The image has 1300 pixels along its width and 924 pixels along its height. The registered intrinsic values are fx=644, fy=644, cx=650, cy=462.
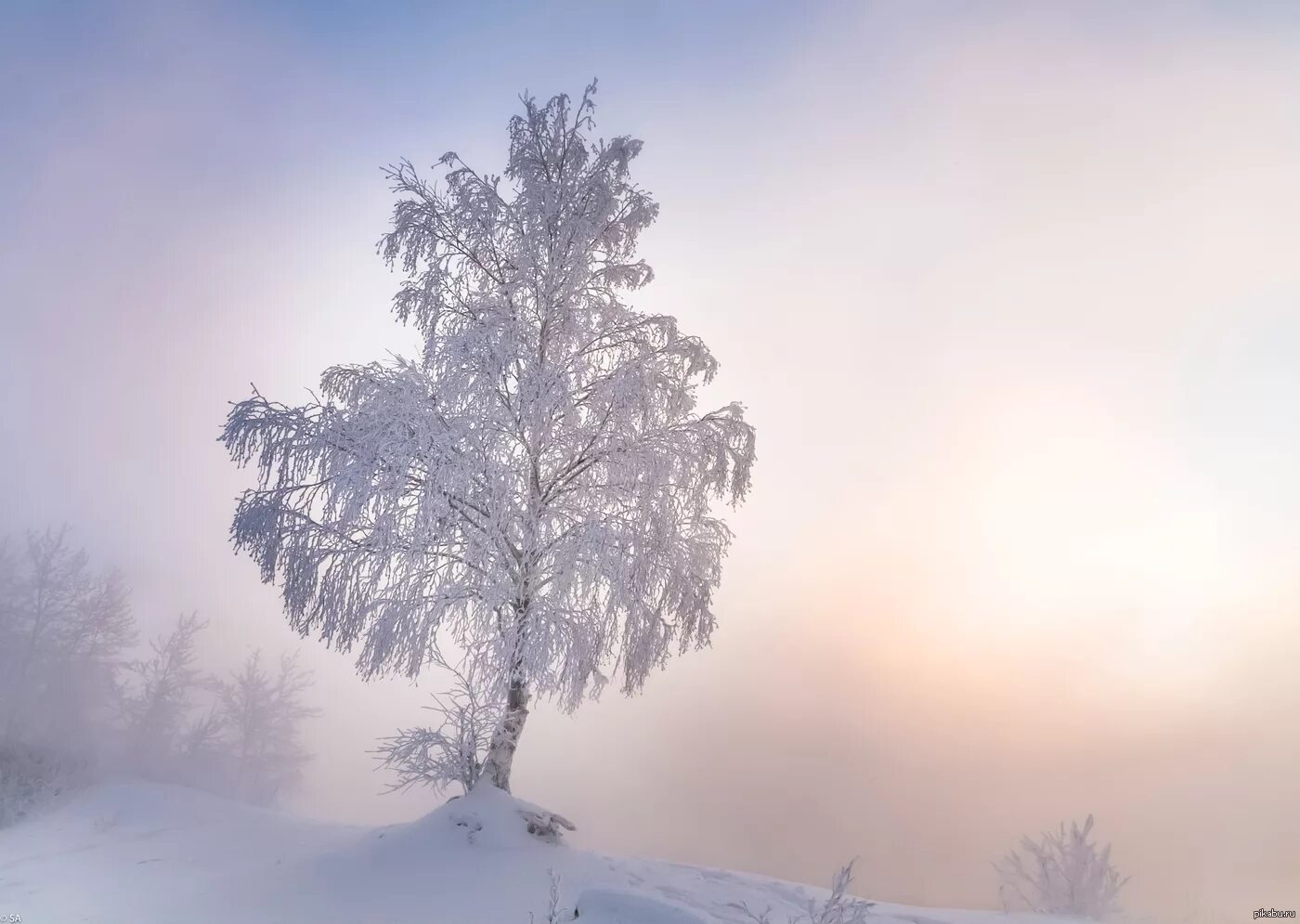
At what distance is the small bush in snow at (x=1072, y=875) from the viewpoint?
11.2 m

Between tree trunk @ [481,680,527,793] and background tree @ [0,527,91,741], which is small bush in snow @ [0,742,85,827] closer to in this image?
background tree @ [0,527,91,741]

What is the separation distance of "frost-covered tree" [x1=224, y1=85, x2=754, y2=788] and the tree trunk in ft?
0.08

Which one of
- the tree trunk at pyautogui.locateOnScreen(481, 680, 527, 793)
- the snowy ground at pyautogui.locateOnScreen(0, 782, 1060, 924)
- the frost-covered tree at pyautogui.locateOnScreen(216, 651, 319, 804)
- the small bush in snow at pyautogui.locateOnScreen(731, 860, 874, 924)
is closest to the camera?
the small bush in snow at pyautogui.locateOnScreen(731, 860, 874, 924)

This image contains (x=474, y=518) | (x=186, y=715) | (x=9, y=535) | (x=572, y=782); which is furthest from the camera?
(x=572, y=782)

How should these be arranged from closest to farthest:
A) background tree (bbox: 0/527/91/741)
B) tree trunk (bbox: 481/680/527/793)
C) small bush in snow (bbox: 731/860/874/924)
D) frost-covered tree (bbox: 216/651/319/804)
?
small bush in snow (bbox: 731/860/874/924)
tree trunk (bbox: 481/680/527/793)
background tree (bbox: 0/527/91/741)
frost-covered tree (bbox: 216/651/319/804)

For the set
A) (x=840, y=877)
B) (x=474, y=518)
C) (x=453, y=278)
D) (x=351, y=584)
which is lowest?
(x=840, y=877)

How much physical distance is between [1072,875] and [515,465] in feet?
40.0

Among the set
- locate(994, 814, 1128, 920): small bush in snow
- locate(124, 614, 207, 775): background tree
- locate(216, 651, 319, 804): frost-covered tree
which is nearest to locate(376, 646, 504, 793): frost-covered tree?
locate(994, 814, 1128, 920): small bush in snow

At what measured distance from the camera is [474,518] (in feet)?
26.5

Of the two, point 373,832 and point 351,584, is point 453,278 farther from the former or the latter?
point 373,832

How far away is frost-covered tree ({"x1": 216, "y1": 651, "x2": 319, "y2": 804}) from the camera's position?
25719 mm

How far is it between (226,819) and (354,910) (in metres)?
4.28

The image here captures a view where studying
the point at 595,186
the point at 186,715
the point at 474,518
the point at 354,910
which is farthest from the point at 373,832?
the point at 186,715

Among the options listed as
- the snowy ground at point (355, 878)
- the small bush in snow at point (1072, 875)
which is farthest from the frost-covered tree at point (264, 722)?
the small bush in snow at point (1072, 875)
